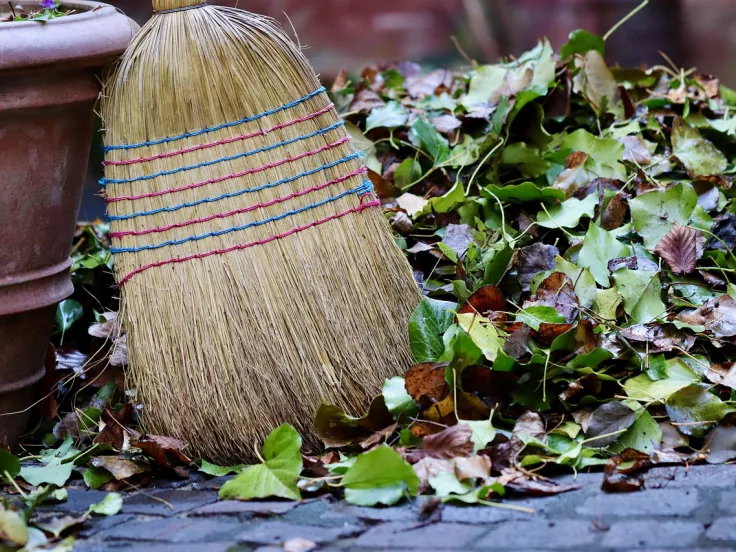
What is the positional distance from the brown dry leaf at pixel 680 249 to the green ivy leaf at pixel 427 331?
1.76 feet

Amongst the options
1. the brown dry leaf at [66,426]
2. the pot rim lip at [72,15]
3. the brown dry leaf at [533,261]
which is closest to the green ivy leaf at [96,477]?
the brown dry leaf at [66,426]

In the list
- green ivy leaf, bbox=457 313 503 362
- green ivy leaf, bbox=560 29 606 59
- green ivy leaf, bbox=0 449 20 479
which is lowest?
green ivy leaf, bbox=0 449 20 479

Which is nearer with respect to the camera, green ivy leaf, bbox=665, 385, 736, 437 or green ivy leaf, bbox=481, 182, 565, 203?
green ivy leaf, bbox=665, 385, 736, 437

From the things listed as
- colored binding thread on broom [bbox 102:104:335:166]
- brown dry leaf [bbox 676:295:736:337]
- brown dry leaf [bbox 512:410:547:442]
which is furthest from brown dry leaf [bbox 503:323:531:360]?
colored binding thread on broom [bbox 102:104:335:166]

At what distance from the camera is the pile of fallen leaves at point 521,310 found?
174cm

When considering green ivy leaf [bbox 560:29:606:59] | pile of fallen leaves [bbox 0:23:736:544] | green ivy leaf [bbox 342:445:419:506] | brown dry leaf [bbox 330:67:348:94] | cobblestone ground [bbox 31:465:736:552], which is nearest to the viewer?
cobblestone ground [bbox 31:465:736:552]

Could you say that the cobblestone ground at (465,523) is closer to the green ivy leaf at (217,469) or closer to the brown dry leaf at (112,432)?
the green ivy leaf at (217,469)

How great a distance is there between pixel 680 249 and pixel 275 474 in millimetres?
1054

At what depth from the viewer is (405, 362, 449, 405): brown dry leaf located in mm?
1854

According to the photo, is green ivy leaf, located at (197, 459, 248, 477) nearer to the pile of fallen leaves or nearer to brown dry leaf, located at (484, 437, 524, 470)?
the pile of fallen leaves

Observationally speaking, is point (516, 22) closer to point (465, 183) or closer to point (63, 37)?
point (465, 183)

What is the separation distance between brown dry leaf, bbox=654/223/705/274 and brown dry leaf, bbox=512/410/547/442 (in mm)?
561

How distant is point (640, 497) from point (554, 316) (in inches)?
19.2

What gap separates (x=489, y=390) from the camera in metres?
1.89
